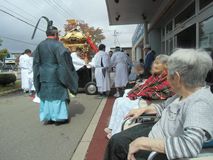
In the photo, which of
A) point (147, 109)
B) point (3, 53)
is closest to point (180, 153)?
point (147, 109)

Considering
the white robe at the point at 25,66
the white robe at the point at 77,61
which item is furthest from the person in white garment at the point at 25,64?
the white robe at the point at 77,61

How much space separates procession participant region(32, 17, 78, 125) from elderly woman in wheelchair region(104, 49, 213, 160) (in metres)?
3.78

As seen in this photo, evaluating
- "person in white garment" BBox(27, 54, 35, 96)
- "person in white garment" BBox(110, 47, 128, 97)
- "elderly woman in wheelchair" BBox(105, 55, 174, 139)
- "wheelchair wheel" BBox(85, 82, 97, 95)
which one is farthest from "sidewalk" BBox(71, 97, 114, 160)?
"person in white garment" BBox(27, 54, 35, 96)

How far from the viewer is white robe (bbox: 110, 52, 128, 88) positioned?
36.4 ft

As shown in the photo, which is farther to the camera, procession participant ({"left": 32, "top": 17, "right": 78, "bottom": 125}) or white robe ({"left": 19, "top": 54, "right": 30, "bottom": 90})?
white robe ({"left": 19, "top": 54, "right": 30, "bottom": 90})

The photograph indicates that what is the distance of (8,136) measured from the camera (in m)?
5.86

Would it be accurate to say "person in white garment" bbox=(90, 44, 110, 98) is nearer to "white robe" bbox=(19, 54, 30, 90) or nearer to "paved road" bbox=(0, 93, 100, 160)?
"paved road" bbox=(0, 93, 100, 160)

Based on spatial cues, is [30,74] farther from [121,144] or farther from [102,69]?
[121,144]

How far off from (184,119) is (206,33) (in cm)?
596

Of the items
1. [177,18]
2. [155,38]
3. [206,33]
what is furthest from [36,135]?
[155,38]

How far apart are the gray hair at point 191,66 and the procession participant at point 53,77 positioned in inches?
166

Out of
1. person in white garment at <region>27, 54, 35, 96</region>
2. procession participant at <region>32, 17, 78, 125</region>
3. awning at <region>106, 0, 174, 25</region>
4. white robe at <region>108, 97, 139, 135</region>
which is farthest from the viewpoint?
person in white garment at <region>27, 54, 35, 96</region>

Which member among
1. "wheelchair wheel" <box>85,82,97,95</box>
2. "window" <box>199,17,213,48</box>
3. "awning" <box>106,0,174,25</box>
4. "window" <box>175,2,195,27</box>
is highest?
"awning" <box>106,0,174,25</box>

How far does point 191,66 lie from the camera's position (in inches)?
95.7
